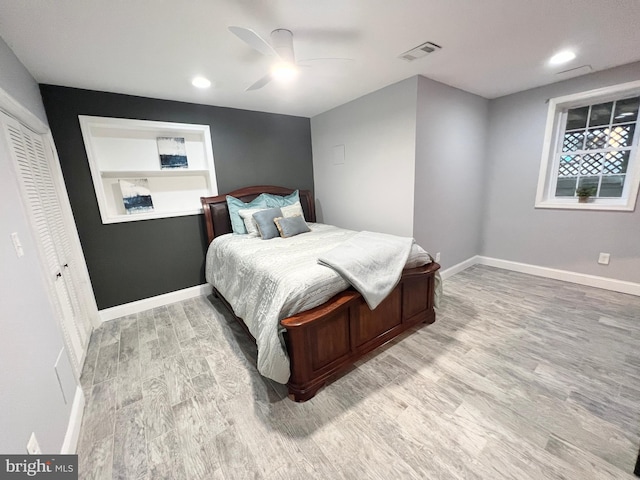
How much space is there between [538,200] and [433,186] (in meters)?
1.59

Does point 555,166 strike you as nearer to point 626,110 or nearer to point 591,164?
point 591,164

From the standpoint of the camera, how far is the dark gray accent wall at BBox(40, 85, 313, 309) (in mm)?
2541

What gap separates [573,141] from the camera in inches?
126

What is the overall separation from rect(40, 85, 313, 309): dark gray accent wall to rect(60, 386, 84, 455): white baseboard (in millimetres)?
1461

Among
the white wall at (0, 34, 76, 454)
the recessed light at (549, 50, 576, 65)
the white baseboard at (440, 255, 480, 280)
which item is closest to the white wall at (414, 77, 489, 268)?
the white baseboard at (440, 255, 480, 280)

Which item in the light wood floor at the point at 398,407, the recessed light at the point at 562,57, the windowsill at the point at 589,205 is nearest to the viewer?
the light wood floor at the point at 398,407

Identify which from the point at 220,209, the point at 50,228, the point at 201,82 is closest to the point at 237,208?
the point at 220,209

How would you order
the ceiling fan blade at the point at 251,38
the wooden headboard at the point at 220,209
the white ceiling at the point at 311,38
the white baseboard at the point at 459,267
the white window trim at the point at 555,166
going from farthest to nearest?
1. the white baseboard at the point at 459,267
2. the wooden headboard at the point at 220,209
3. the white window trim at the point at 555,166
4. the white ceiling at the point at 311,38
5. the ceiling fan blade at the point at 251,38

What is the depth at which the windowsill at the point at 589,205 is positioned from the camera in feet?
9.19

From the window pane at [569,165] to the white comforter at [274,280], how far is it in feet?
8.49

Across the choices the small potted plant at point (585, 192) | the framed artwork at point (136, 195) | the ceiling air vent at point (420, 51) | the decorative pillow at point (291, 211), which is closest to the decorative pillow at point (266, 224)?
the decorative pillow at point (291, 211)

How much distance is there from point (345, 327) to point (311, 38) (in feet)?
7.02

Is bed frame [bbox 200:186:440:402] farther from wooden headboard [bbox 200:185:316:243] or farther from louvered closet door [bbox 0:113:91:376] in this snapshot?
wooden headboard [bbox 200:185:316:243]

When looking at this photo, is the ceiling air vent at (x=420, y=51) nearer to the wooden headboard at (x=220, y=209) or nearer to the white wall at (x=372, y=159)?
the white wall at (x=372, y=159)
